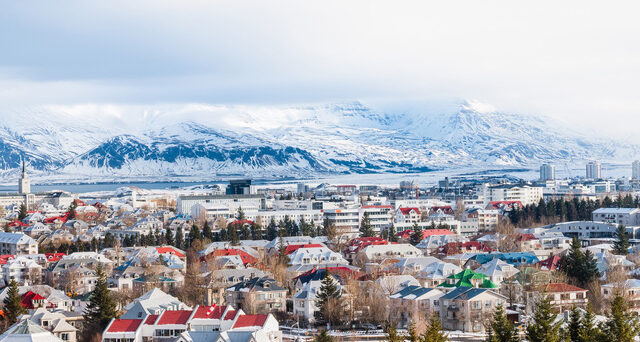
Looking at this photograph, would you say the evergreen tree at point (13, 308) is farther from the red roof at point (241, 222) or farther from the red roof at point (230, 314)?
the red roof at point (241, 222)

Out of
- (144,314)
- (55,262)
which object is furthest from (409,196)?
(144,314)

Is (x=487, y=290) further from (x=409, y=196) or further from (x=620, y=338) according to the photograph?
(x=409, y=196)

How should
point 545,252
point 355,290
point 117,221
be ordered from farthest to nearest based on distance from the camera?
point 117,221 < point 545,252 < point 355,290

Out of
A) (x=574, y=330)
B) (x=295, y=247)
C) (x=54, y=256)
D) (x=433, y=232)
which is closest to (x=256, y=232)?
(x=433, y=232)

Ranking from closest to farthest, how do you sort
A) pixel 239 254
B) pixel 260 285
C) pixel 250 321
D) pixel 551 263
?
pixel 250 321 < pixel 260 285 < pixel 551 263 < pixel 239 254

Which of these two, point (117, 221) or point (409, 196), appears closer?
point (117, 221)

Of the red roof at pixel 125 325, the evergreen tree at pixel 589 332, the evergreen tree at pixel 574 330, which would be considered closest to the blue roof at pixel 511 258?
the red roof at pixel 125 325

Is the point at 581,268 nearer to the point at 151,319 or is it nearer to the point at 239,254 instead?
the point at 239,254
